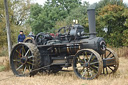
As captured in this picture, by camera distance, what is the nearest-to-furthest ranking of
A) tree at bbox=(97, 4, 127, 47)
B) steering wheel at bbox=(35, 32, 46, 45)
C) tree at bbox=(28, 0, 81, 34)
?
steering wheel at bbox=(35, 32, 46, 45)
tree at bbox=(97, 4, 127, 47)
tree at bbox=(28, 0, 81, 34)

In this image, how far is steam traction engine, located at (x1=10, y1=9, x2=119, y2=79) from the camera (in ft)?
22.4

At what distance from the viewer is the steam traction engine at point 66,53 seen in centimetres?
682

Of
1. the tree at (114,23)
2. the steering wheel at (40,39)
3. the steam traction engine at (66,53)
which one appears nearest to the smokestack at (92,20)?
the steam traction engine at (66,53)

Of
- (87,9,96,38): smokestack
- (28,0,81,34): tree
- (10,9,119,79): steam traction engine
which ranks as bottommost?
(10,9,119,79): steam traction engine

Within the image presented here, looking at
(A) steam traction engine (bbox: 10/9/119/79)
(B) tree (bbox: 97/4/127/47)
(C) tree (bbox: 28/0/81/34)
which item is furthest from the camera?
(C) tree (bbox: 28/0/81/34)

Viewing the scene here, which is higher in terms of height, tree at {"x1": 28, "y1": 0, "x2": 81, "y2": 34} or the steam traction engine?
tree at {"x1": 28, "y1": 0, "x2": 81, "y2": 34}

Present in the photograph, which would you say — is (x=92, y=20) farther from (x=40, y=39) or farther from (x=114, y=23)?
(x=114, y=23)

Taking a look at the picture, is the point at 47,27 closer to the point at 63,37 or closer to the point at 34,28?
the point at 34,28

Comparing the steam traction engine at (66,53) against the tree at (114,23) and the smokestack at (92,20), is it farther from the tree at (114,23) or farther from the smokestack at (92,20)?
the tree at (114,23)

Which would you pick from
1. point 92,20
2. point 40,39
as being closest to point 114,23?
point 40,39

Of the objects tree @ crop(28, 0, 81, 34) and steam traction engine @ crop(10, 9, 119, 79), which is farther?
tree @ crop(28, 0, 81, 34)

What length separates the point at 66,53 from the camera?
7727mm

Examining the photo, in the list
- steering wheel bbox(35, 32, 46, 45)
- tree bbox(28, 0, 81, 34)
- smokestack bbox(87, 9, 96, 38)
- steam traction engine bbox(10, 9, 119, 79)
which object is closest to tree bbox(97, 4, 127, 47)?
steam traction engine bbox(10, 9, 119, 79)

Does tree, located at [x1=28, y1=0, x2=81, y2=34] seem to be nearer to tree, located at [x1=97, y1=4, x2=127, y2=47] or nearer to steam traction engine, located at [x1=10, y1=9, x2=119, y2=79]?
tree, located at [x1=97, y1=4, x2=127, y2=47]
